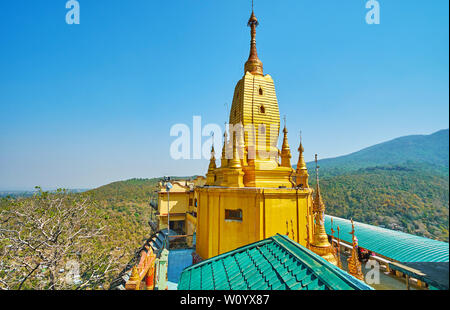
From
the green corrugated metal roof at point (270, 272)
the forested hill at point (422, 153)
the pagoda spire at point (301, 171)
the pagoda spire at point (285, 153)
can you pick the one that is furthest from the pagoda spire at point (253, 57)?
the green corrugated metal roof at point (270, 272)

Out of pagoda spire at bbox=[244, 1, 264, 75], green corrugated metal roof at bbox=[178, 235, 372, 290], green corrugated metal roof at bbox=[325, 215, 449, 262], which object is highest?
pagoda spire at bbox=[244, 1, 264, 75]

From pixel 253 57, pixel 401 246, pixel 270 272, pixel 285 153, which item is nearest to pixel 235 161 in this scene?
pixel 285 153

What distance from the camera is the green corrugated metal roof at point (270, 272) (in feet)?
13.5

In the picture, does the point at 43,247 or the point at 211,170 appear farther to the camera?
the point at 211,170

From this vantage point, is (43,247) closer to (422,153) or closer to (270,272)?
(270,272)

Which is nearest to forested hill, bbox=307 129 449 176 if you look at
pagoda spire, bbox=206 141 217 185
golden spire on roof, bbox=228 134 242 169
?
golden spire on roof, bbox=228 134 242 169

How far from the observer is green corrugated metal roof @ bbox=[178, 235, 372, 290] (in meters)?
4.13

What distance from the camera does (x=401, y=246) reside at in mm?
13867

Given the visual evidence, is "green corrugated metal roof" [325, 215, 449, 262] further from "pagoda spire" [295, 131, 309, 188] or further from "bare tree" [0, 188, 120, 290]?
"bare tree" [0, 188, 120, 290]

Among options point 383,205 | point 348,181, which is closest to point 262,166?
point 383,205

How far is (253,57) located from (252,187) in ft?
33.3

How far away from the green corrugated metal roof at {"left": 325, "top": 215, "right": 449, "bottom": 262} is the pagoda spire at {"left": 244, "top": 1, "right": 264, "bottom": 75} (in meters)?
13.3

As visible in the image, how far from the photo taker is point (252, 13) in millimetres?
15562
